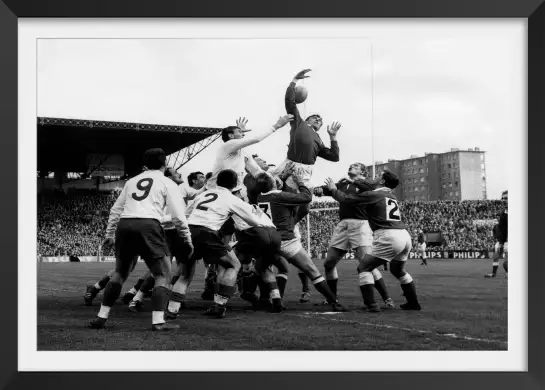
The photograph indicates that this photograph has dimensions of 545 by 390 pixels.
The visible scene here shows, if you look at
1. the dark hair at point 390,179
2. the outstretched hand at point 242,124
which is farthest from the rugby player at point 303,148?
the dark hair at point 390,179

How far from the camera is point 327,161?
32.4ft

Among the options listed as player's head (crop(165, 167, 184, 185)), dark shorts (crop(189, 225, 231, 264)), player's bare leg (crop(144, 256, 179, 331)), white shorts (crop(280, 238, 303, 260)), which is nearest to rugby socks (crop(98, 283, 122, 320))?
player's bare leg (crop(144, 256, 179, 331))

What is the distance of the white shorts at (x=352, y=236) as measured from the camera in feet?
31.6

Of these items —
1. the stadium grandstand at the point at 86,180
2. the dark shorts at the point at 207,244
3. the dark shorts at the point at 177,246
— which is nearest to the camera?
the dark shorts at the point at 177,246

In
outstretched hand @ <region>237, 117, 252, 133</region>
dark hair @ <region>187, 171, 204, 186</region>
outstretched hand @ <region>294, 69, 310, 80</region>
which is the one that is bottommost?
dark hair @ <region>187, 171, 204, 186</region>

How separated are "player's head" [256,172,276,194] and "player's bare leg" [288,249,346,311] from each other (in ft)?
3.17

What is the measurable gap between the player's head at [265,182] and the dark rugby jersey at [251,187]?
0.26 metres

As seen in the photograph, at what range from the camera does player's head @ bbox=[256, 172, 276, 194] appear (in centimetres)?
882

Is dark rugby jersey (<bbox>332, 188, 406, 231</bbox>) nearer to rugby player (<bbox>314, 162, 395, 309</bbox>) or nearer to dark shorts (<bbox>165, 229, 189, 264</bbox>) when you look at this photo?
rugby player (<bbox>314, 162, 395, 309</bbox>)

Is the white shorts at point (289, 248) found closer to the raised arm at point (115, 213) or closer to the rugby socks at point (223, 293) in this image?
the rugby socks at point (223, 293)
